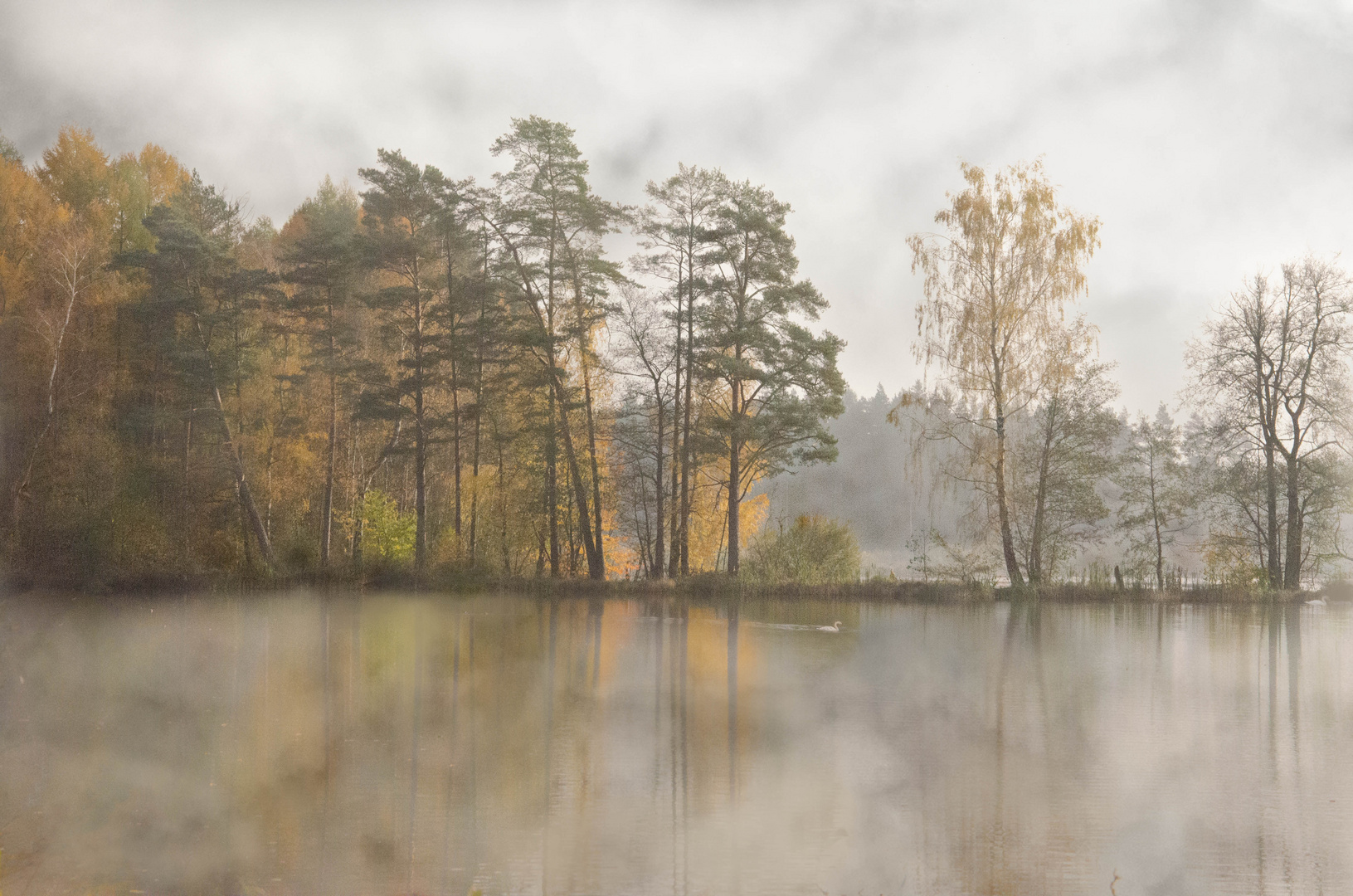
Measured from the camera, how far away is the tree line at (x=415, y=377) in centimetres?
2470

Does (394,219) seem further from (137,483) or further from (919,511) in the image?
(919,511)

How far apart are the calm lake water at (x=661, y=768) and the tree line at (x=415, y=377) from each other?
11.1 m

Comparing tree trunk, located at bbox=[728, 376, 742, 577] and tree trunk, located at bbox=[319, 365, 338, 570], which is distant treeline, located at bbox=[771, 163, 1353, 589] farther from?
tree trunk, located at bbox=[319, 365, 338, 570]

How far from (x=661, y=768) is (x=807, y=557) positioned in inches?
713

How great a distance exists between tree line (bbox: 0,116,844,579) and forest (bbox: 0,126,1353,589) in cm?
10

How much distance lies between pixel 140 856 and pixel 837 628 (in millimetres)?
13329

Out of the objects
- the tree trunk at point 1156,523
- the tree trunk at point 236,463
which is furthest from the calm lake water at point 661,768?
the tree trunk at point 236,463

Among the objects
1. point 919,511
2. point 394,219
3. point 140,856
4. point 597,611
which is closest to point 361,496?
point 394,219

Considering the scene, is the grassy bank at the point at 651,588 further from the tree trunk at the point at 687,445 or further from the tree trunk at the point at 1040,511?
the tree trunk at the point at 687,445

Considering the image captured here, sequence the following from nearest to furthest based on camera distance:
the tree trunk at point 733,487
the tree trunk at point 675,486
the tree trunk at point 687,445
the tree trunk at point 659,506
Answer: the tree trunk at point 733,487, the tree trunk at point 687,445, the tree trunk at point 659,506, the tree trunk at point 675,486

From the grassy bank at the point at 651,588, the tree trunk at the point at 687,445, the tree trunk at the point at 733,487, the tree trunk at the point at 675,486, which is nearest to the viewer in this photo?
the grassy bank at the point at 651,588

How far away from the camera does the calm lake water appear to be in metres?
5.20

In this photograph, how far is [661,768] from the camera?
23.6 ft

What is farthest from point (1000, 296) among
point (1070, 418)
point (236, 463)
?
point (236, 463)
